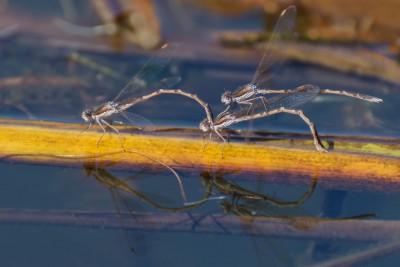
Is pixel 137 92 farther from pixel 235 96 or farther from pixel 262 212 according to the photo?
pixel 262 212

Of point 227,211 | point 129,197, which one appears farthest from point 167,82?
point 227,211

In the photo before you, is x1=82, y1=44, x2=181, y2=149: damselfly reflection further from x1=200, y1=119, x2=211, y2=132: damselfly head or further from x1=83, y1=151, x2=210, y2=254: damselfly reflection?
x1=200, y1=119, x2=211, y2=132: damselfly head

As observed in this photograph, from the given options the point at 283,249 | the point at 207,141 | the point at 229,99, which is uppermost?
the point at 229,99

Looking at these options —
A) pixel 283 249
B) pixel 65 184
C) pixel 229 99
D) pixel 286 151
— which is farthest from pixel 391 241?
pixel 65 184

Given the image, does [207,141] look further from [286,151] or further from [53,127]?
[53,127]

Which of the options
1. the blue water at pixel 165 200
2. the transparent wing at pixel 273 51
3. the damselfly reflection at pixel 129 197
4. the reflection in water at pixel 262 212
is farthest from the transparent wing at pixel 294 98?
the damselfly reflection at pixel 129 197

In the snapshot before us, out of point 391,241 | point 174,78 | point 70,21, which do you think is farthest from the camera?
point 70,21
